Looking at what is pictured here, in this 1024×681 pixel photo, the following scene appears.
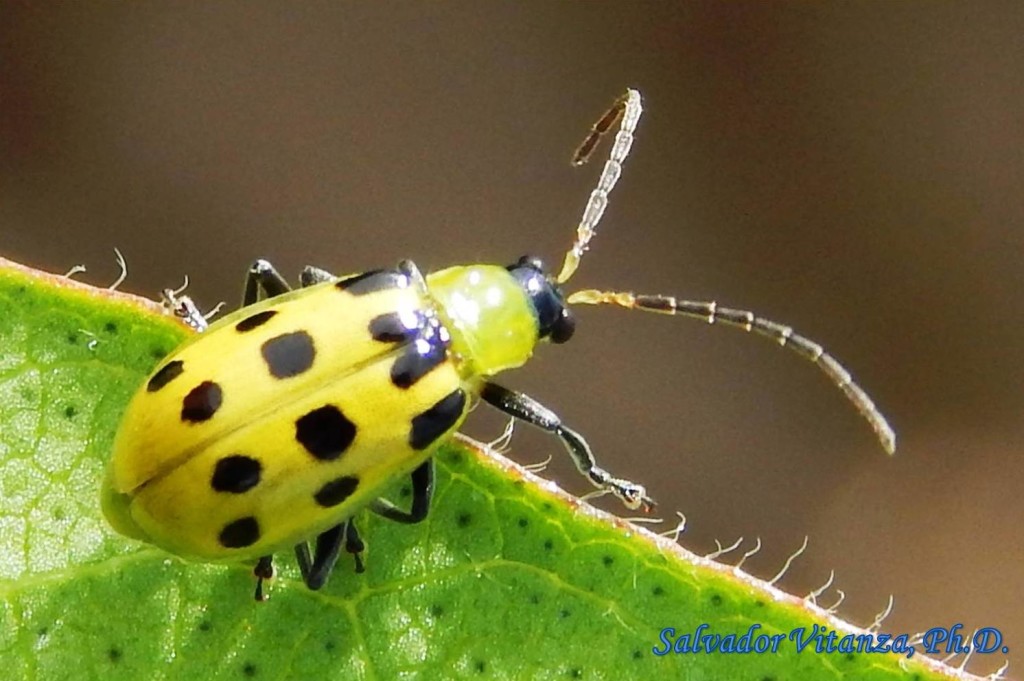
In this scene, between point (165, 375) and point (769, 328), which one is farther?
point (769, 328)

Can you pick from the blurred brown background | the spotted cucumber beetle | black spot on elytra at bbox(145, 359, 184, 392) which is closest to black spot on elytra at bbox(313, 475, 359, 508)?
the spotted cucumber beetle

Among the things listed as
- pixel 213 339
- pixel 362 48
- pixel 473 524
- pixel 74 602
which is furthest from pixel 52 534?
pixel 362 48

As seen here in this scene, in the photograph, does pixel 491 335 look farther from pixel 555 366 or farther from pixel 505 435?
pixel 555 366

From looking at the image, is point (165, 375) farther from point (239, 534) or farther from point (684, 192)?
point (684, 192)

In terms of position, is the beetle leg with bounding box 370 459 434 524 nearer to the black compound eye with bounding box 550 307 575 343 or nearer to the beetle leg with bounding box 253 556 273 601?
the beetle leg with bounding box 253 556 273 601

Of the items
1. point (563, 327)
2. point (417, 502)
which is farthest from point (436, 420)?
point (563, 327)

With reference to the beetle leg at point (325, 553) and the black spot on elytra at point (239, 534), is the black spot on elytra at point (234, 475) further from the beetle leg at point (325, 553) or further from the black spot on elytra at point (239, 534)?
the beetle leg at point (325, 553)

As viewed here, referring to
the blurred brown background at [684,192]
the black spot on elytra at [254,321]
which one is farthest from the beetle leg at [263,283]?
the blurred brown background at [684,192]
